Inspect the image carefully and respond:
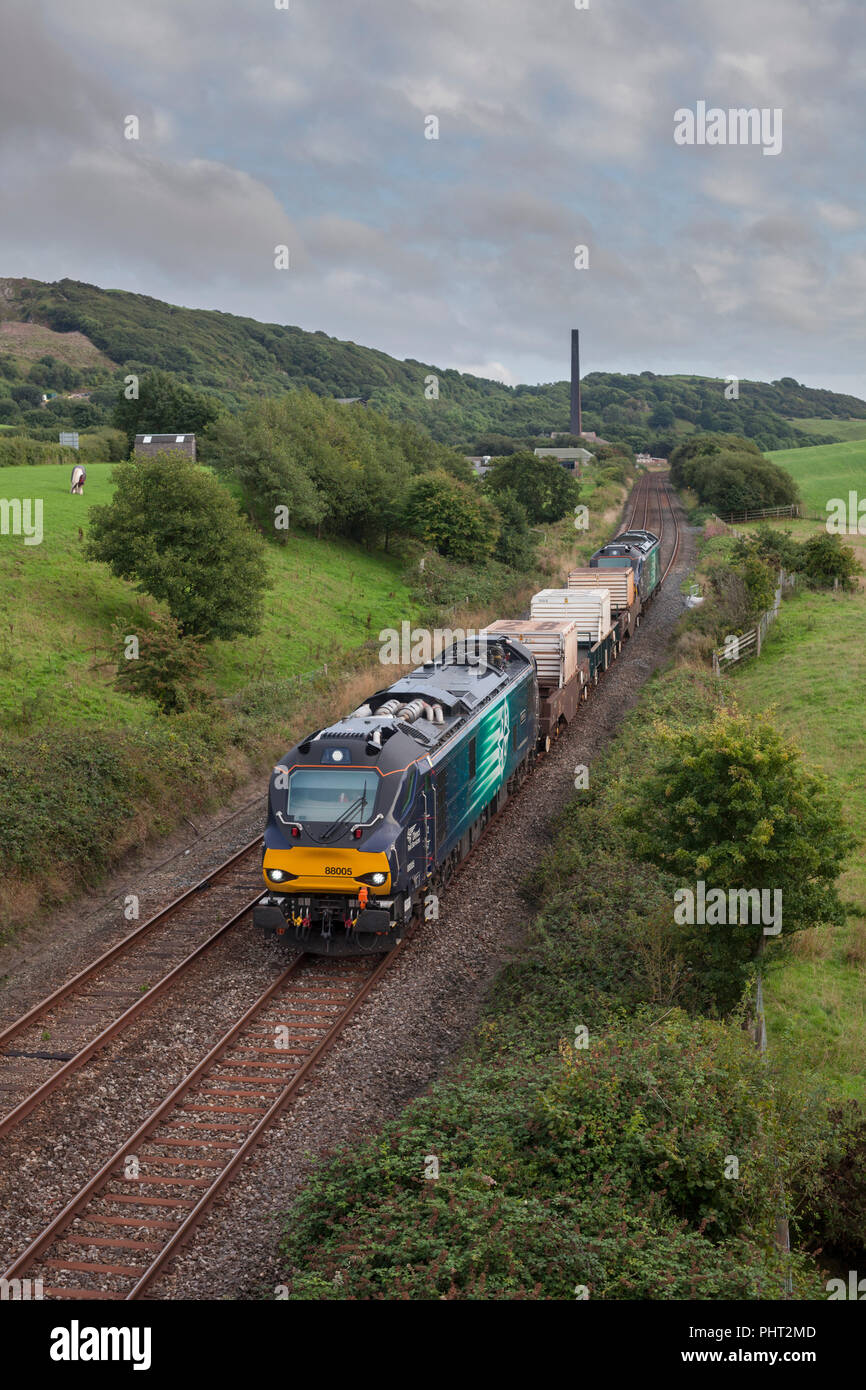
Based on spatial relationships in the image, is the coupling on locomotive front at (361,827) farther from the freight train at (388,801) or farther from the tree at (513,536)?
the tree at (513,536)

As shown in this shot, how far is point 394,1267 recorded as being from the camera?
8531mm

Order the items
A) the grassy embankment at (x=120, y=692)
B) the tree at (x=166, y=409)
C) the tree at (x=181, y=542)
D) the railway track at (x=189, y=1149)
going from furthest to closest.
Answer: the tree at (x=166, y=409)
the tree at (x=181, y=542)
the grassy embankment at (x=120, y=692)
the railway track at (x=189, y=1149)

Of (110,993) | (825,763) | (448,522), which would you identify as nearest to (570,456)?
(448,522)

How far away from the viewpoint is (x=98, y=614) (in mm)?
35562

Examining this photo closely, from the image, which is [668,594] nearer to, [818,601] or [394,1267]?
[818,601]

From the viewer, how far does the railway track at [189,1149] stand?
982cm

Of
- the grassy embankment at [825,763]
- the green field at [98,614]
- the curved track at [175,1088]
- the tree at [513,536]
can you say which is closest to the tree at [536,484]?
the tree at [513,536]

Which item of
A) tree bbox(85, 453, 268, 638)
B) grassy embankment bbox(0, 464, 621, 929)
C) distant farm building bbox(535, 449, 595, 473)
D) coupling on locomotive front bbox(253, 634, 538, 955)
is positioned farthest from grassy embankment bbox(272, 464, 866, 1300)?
distant farm building bbox(535, 449, 595, 473)

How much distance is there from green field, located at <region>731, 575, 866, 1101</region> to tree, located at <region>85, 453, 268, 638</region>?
1671 cm

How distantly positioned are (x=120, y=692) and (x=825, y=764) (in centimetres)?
1888

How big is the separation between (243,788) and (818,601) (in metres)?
29.5

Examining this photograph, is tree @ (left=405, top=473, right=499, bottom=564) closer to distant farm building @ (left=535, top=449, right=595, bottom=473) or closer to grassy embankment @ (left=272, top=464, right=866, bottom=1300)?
grassy embankment @ (left=272, top=464, right=866, bottom=1300)

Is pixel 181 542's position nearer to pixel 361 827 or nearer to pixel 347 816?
pixel 347 816

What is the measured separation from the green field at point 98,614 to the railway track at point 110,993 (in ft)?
30.8
